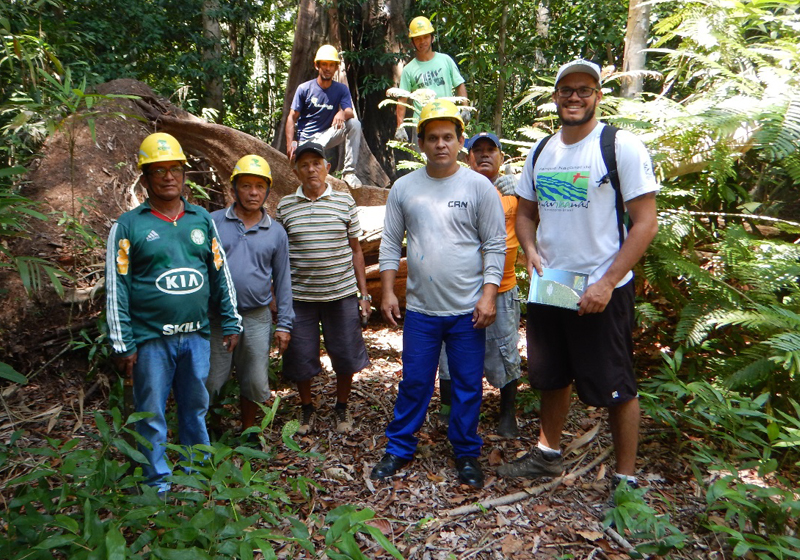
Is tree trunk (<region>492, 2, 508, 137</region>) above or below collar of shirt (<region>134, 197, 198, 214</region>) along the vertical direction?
above

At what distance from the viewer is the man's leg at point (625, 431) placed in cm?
318

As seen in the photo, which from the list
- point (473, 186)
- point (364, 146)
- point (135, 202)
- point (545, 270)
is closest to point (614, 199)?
point (545, 270)

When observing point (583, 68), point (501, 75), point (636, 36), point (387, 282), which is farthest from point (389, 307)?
point (501, 75)

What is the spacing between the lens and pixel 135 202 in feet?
→ 18.2

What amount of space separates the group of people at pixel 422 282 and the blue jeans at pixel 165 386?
0.01 metres

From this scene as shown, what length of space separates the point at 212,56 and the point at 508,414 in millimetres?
10602

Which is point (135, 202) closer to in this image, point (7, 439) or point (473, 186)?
point (7, 439)

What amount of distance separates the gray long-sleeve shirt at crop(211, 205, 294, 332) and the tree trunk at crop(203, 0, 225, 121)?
7915 mm

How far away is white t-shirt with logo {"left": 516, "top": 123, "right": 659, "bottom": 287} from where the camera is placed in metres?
2.95

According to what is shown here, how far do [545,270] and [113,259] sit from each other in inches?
88.1

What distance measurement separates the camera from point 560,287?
312 cm

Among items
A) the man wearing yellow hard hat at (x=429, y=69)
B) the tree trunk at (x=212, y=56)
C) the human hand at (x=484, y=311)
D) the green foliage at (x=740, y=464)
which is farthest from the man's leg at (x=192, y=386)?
the tree trunk at (x=212, y=56)

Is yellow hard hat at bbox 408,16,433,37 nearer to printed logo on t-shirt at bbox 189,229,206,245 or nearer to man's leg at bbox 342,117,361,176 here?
man's leg at bbox 342,117,361,176

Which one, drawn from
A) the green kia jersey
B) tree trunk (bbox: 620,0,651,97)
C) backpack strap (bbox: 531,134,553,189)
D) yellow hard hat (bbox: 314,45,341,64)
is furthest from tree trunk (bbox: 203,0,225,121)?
backpack strap (bbox: 531,134,553,189)
